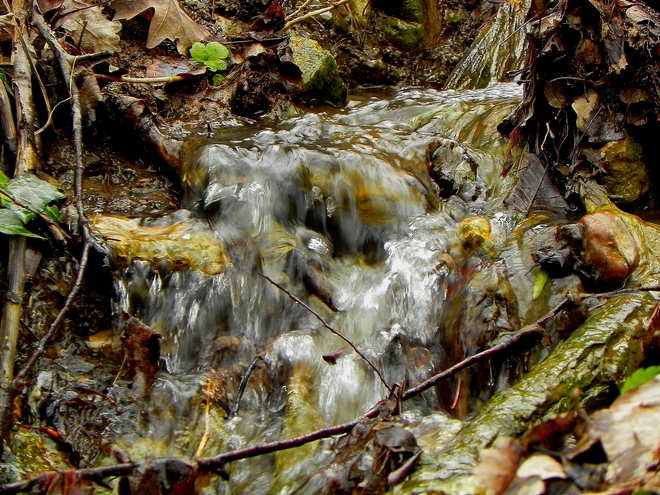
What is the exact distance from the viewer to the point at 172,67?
4.20 m

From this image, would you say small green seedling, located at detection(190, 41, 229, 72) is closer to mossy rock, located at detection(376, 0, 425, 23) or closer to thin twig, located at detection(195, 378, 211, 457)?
mossy rock, located at detection(376, 0, 425, 23)

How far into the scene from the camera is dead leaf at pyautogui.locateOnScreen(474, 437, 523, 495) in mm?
1042

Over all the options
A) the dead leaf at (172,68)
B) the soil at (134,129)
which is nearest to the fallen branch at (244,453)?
the soil at (134,129)

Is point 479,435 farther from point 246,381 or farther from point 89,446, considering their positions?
point 89,446

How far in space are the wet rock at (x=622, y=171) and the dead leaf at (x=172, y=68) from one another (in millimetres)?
2660

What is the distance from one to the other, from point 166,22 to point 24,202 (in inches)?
91.9

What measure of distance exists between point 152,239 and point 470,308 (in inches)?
58.6

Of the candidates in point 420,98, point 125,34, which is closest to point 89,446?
point 125,34

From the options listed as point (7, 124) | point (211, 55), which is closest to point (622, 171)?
point (211, 55)

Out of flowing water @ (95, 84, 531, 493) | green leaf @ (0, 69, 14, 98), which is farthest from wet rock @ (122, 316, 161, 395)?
green leaf @ (0, 69, 14, 98)

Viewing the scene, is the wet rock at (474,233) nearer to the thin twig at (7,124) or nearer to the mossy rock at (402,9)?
the thin twig at (7,124)

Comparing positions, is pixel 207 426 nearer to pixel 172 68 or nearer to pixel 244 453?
pixel 244 453

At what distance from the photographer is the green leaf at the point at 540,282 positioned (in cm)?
252

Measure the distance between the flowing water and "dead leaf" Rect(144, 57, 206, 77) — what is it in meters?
0.57
